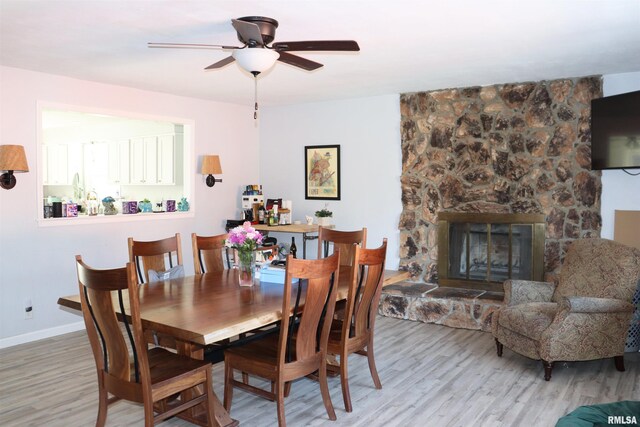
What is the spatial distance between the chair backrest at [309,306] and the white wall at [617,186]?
3262 millimetres

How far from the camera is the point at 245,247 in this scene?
11.0ft

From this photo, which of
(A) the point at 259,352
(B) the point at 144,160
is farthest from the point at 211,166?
(A) the point at 259,352

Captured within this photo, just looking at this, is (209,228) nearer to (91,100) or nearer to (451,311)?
(91,100)

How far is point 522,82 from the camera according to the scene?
5156 millimetres

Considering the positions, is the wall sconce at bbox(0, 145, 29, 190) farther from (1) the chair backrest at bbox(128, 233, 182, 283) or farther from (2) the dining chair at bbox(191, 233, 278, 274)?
(2) the dining chair at bbox(191, 233, 278, 274)

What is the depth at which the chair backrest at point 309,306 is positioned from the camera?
105 inches

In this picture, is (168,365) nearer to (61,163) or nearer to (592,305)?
(592,305)

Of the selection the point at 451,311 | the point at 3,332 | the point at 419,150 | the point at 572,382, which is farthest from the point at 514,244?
the point at 3,332

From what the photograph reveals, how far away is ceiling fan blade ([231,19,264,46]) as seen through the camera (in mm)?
2619

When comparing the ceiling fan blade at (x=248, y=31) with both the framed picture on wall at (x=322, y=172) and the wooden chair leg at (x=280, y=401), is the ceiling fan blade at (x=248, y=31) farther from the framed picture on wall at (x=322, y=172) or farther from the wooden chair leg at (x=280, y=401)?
the framed picture on wall at (x=322, y=172)

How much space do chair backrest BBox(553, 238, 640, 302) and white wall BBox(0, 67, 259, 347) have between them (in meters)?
4.05

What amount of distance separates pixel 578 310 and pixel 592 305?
12 cm

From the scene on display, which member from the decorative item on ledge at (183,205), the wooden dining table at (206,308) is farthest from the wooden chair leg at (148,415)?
the decorative item on ledge at (183,205)

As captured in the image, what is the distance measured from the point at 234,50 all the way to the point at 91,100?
2.77m
